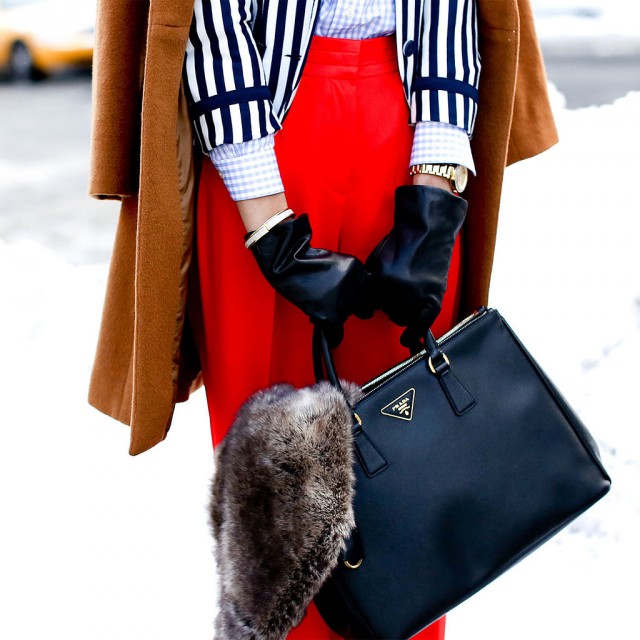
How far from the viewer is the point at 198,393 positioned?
1.98 meters

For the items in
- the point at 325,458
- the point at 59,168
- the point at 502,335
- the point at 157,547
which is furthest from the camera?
the point at 59,168

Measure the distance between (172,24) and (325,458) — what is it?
0.53 meters

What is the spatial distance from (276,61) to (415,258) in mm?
297

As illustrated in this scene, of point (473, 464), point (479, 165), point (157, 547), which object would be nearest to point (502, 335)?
point (473, 464)

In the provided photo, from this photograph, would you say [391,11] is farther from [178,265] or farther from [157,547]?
[157,547]

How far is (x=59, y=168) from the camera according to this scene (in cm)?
295

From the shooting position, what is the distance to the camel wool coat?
862 millimetres

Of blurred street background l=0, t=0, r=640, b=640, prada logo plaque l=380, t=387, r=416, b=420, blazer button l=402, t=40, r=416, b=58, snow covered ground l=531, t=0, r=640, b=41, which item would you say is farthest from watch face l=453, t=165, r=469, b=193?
snow covered ground l=531, t=0, r=640, b=41

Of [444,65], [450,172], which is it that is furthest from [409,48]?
[450,172]

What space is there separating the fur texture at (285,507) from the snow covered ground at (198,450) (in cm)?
61

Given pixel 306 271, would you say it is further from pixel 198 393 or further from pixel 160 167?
pixel 198 393

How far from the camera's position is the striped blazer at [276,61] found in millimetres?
835

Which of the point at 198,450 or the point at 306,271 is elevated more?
the point at 306,271

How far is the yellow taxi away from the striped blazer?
247 centimetres
